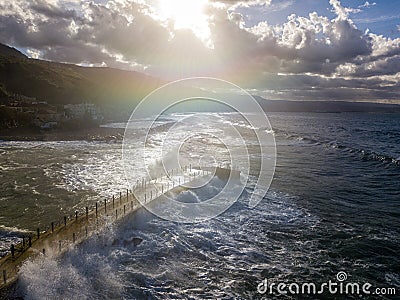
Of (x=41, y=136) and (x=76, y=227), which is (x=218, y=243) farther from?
(x=41, y=136)

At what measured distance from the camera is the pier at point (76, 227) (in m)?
15.5

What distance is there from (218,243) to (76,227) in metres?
8.76

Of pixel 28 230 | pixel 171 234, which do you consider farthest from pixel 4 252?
pixel 171 234

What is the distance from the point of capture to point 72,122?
9581 cm

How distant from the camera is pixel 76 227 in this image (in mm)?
19828

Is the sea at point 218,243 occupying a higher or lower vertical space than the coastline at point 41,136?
lower

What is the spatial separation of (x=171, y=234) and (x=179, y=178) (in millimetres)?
12705

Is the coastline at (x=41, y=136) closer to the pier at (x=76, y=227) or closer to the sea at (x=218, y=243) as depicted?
the sea at (x=218, y=243)

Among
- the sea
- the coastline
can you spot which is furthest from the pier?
the coastline

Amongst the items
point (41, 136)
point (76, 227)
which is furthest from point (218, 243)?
point (41, 136)

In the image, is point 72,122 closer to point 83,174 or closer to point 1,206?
point 83,174

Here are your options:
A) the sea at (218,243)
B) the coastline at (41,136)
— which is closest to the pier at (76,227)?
the sea at (218,243)

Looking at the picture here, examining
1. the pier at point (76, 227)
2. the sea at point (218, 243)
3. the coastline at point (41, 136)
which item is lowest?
the sea at point (218, 243)

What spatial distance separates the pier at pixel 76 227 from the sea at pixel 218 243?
1.82ft
